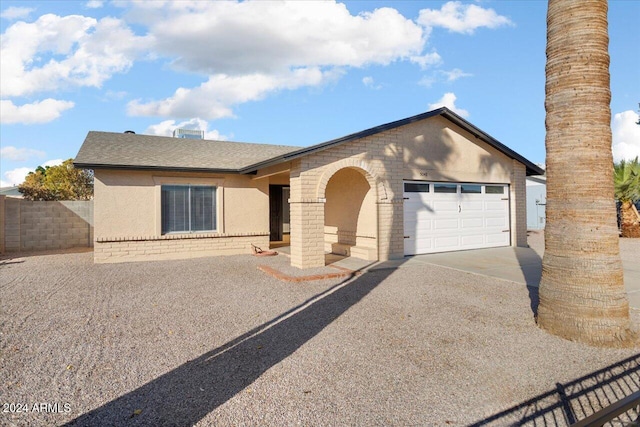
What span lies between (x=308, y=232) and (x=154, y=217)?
212 inches

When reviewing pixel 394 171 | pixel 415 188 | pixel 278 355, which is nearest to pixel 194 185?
pixel 394 171

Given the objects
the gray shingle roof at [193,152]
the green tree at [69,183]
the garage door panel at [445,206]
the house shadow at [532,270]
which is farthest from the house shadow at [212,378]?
the green tree at [69,183]

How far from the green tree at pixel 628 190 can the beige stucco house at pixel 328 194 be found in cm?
652

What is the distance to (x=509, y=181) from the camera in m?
14.3

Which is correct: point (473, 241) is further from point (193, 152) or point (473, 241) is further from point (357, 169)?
point (193, 152)

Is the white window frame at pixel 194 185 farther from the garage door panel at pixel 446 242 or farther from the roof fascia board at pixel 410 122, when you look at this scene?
the garage door panel at pixel 446 242

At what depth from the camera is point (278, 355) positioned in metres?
4.49

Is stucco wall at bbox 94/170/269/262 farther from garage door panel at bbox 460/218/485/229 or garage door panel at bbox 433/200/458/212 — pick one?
garage door panel at bbox 460/218/485/229

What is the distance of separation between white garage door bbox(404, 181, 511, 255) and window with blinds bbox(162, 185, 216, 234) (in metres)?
6.51

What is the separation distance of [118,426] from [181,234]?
32.9ft

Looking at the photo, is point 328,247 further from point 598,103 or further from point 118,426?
point 118,426

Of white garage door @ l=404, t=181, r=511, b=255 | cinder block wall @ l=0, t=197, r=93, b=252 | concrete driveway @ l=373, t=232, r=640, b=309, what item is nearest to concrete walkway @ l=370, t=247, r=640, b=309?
concrete driveway @ l=373, t=232, r=640, b=309

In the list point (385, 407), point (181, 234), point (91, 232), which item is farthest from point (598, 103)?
point (91, 232)

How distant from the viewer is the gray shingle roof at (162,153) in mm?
11752
